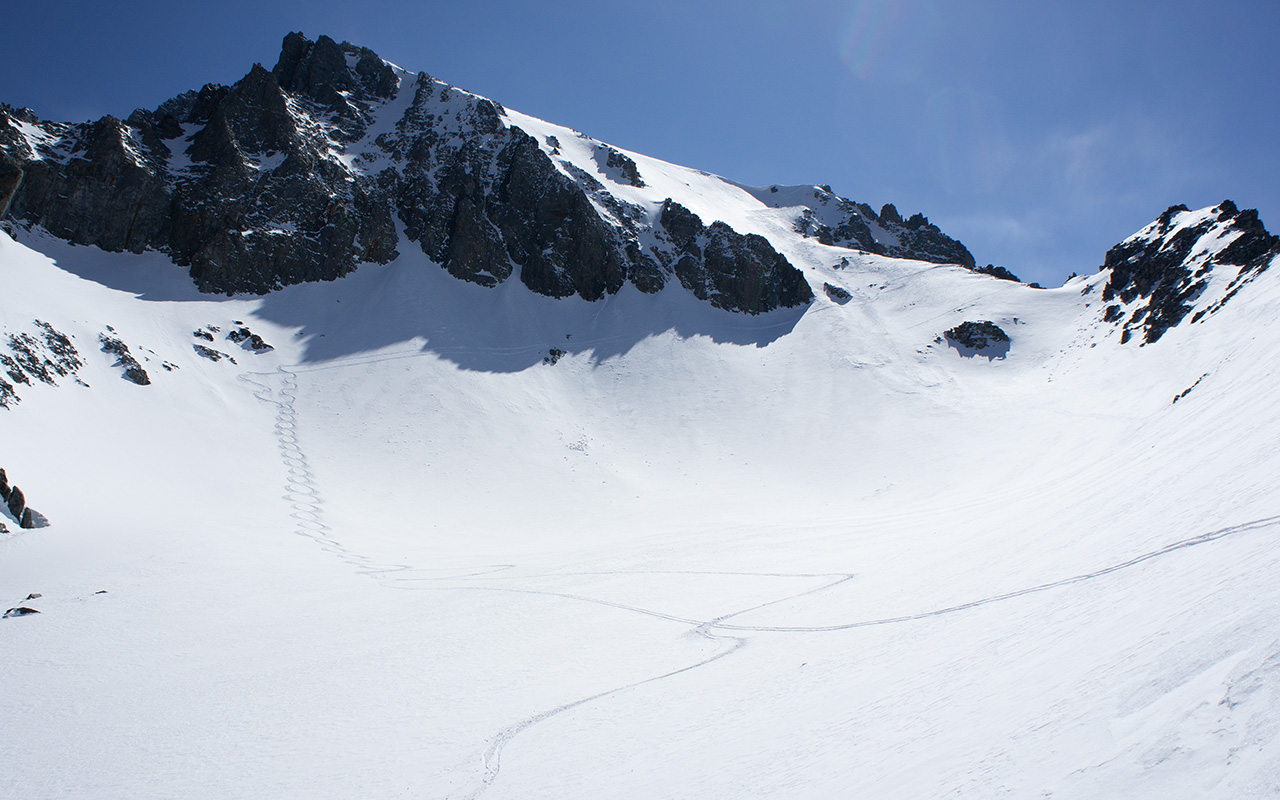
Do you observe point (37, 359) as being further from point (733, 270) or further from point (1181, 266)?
point (1181, 266)

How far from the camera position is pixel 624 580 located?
14031 millimetres

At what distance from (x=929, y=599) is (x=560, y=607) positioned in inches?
260

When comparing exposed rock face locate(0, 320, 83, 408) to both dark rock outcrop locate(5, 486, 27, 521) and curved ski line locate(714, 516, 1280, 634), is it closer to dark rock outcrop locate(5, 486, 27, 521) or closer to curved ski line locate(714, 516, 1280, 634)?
dark rock outcrop locate(5, 486, 27, 521)

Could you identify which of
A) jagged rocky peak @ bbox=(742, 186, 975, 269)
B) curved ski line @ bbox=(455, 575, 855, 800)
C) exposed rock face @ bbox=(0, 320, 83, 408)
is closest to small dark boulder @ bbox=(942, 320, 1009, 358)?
jagged rocky peak @ bbox=(742, 186, 975, 269)

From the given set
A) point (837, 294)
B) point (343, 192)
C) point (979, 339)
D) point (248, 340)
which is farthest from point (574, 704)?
point (343, 192)

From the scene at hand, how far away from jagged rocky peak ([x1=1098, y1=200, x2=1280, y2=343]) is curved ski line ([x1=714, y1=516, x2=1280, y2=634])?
3571 centimetres

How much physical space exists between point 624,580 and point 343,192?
2270 inches

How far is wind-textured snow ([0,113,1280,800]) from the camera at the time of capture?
4.39 m

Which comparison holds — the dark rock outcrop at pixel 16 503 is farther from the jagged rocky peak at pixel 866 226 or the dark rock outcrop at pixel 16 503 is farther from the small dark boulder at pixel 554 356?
the jagged rocky peak at pixel 866 226

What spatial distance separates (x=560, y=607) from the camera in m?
11.5

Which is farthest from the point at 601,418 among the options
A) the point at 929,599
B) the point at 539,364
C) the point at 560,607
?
the point at 929,599

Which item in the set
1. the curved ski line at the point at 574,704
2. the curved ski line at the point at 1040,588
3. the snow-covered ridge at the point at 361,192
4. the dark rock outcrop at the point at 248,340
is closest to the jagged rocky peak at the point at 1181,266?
the snow-covered ridge at the point at 361,192

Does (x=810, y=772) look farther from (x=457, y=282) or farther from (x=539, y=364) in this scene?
(x=457, y=282)

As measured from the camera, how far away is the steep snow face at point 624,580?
443cm
